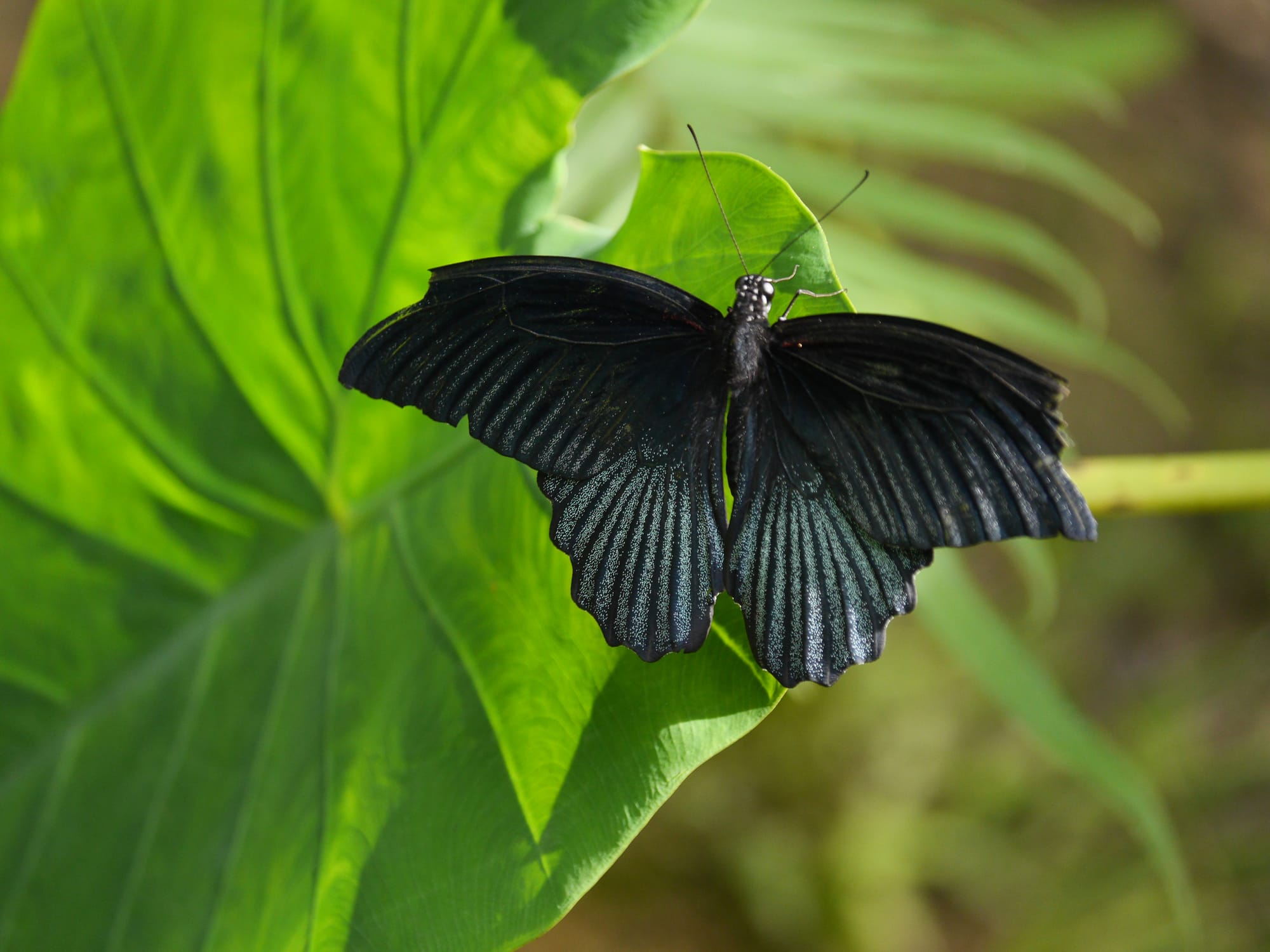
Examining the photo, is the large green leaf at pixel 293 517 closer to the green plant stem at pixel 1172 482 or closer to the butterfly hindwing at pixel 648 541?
the butterfly hindwing at pixel 648 541

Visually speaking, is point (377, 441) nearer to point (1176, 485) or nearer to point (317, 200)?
point (317, 200)

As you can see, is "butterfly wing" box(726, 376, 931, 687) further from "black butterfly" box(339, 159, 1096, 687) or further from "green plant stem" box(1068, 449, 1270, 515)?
"green plant stem" box(1068, 449, 1270, 515)

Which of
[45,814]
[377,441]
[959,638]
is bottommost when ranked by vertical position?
[959,638]

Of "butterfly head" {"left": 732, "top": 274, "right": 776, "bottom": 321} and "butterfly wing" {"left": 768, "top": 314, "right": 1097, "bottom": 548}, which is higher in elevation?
"butterfly head" {"left": 732, "top": 274, "right": 776, "bottom": 321}

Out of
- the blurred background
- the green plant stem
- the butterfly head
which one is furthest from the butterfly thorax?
the blurred background

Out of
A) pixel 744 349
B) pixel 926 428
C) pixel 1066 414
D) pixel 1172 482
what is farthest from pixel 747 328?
pixel 1066 414

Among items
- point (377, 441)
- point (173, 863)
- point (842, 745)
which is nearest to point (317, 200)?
point (377, 441)

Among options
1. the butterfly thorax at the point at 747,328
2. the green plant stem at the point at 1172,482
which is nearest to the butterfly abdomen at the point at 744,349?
the butterfly thorax at the point at 747,328
